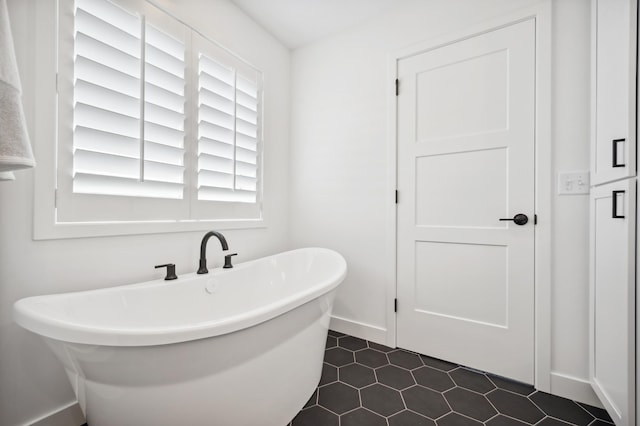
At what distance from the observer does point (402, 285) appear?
1991 millimetres

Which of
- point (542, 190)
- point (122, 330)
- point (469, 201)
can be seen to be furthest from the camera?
point (469, 201)

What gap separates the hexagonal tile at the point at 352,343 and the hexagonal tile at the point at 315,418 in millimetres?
689

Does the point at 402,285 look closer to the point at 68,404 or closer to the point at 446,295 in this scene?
the point at 446,295

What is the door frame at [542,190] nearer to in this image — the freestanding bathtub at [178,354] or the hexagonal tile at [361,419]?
the hexagonal tile at [361,419]

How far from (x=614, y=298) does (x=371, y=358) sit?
1.30 meters

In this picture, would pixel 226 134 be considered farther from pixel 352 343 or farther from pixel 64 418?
pixel 352 343

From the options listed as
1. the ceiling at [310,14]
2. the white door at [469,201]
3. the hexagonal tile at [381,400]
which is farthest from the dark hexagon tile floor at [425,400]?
the ceiling at [310,14]

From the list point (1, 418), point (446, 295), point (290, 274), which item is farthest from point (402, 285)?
point (1, 418)

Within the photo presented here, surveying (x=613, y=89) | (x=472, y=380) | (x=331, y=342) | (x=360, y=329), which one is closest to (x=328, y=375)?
(x=331, y=342)

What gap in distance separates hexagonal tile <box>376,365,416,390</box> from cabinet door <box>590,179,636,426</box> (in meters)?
0.86

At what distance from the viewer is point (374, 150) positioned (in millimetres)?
2125

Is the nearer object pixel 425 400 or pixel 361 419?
pixel 361 419

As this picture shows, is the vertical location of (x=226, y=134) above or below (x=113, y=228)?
above

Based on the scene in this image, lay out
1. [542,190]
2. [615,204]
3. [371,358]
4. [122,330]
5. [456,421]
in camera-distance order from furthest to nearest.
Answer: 1. [371,358]
2. [542,190]
3. [456,421]
4. [615,204]
5. [122,330]
